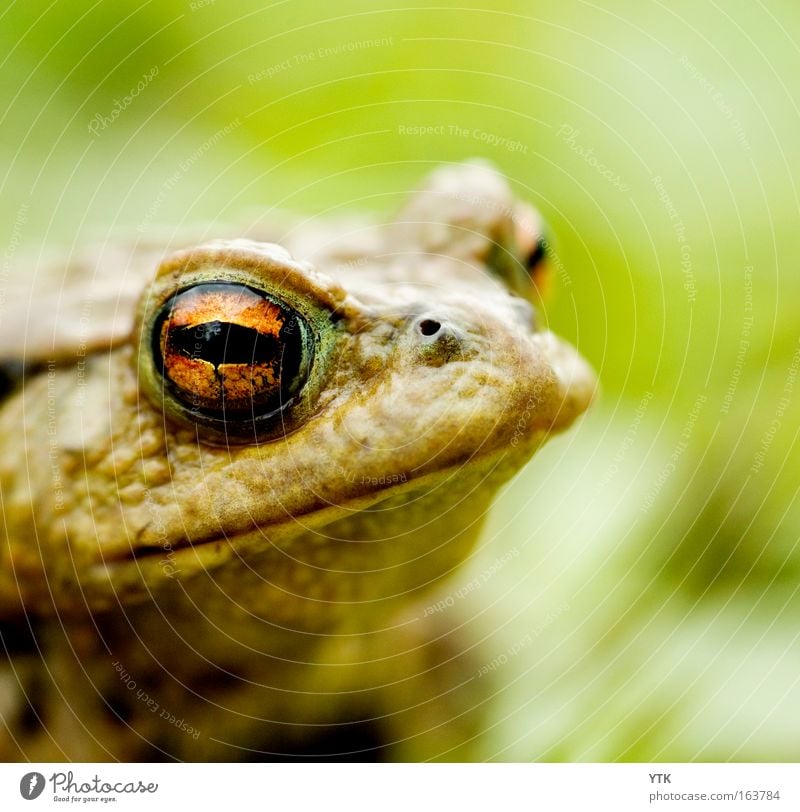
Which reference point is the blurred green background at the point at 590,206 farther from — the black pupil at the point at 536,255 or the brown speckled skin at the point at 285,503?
the black pupil at the point at 536,255

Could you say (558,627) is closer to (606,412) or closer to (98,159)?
(606,412)

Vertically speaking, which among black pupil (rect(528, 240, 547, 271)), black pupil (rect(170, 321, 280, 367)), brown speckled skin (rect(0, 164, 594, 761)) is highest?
black pupil (rect(528, 240, 547, 271))

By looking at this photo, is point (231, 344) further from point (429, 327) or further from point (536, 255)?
point (536, 255)

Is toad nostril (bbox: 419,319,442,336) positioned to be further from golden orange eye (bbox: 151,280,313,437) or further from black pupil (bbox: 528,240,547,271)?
black pupil (bbox: 528,240,547,271)

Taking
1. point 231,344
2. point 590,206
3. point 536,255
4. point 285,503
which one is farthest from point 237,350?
point 590,206

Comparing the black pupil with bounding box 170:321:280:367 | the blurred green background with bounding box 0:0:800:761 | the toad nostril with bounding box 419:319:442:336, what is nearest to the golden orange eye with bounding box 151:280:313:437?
the black pupil with bounding box 170:321:280:367

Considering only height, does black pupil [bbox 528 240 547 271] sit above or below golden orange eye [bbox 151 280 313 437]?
above

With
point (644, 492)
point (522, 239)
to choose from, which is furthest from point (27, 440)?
point (644, 492)
